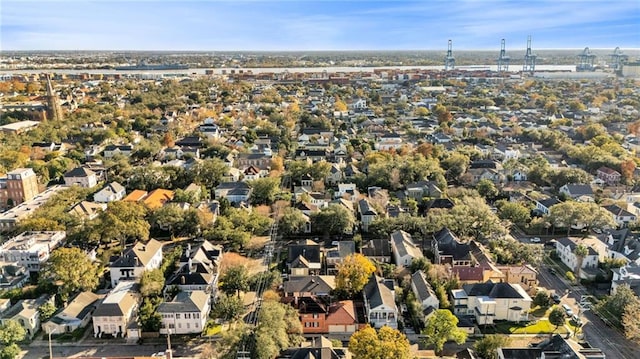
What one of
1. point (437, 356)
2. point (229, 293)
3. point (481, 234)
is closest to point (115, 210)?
point (229, 293)

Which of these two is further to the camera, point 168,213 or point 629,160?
point 629,160

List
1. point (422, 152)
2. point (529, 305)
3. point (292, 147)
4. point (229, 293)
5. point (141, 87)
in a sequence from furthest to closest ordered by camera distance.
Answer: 1. point (141, 87)
2. point (292, 147)
3. point (422, 152)
4. point (229, 293)
5. point (529, 305)

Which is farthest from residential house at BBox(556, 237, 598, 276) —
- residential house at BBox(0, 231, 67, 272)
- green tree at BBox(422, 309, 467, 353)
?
residential house at BBox(0, 231, 67, 272)

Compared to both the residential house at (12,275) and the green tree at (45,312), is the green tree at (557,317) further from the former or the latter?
the residential house at (12,275)

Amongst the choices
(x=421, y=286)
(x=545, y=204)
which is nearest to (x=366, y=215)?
(x=421, y=286)

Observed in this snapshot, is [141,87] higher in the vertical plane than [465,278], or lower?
higher

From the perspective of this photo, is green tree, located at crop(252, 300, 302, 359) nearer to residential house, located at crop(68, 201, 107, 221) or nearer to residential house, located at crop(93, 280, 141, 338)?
residential house, located at crop(93, 280, 141, 338)

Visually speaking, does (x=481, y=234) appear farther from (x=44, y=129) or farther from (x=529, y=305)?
(x=44, y=129)
